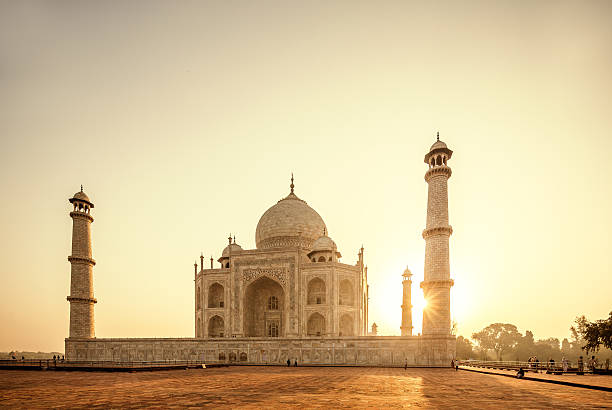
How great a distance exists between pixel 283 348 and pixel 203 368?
669 centimetres

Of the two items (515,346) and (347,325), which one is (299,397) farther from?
(515,346)

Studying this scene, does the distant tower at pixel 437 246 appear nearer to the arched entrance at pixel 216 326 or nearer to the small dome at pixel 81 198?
the arched entrance at pixel 216 326

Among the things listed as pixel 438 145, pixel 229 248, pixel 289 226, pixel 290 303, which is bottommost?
pixel 290 303

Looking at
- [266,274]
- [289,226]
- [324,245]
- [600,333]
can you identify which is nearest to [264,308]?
[266,274]

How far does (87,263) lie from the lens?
36.3m

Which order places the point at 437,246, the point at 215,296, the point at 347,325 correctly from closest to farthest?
the point at 437,246 → the point at 347,325 → the point at 215,296

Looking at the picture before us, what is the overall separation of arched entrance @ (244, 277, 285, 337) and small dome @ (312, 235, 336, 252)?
461cm

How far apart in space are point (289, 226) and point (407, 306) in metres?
12.7

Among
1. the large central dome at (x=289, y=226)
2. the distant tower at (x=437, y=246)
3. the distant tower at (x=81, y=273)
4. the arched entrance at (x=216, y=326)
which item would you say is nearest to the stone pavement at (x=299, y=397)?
the distant tower at (x=437, y=246)

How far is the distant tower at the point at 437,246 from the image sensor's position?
2711 cm

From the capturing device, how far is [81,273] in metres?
35.8

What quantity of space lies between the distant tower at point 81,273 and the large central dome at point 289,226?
15.1m

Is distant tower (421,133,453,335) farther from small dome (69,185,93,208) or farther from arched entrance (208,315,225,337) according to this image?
small dome (69,185,93,208)

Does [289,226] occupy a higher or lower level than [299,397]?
higher
